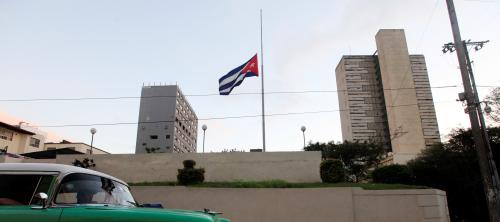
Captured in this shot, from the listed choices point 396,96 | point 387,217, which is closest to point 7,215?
point 387,217

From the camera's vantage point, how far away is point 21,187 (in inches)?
167

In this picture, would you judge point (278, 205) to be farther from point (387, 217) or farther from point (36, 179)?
point (36, 179)

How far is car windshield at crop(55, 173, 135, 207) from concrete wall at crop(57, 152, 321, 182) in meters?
16.4

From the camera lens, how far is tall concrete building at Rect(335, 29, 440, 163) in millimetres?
66938

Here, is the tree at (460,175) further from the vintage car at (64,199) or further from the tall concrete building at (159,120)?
the tall concrete building at (159,120)

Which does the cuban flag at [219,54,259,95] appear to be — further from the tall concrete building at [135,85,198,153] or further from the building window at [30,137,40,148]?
the tall concrete building at [135,85,198,153]

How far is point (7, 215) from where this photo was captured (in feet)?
12.6

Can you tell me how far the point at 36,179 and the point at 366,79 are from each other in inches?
3076

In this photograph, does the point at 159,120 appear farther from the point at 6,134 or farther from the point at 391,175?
the point at 391,175

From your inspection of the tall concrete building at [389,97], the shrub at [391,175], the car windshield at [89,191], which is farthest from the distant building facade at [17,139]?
the tall concrete building at [389,97]

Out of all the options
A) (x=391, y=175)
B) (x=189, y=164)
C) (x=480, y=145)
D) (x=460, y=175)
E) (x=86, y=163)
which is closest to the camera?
(x=480, y=145)

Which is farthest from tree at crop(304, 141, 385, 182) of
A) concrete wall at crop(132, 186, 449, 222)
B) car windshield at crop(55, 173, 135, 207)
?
car windshield at crop(55, 173, 135, 207)

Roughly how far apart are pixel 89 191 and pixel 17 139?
57809mm

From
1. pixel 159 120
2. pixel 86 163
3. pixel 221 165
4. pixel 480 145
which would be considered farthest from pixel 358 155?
pixel 159 120
